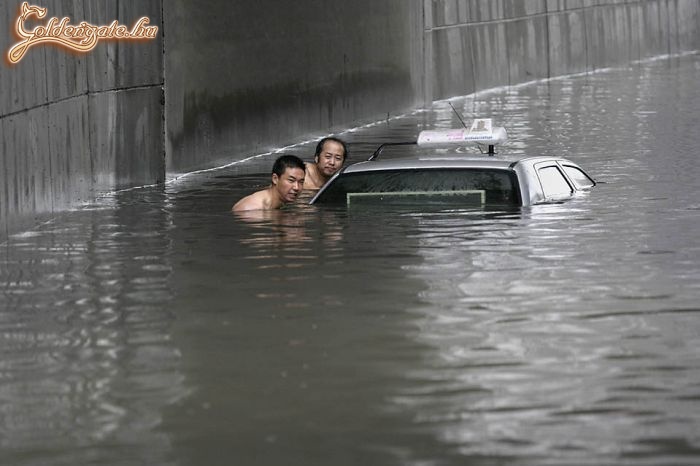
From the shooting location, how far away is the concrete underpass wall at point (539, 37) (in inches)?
1666

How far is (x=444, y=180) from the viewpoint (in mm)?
15539

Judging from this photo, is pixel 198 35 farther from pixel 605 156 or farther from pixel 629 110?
pixel 629 110

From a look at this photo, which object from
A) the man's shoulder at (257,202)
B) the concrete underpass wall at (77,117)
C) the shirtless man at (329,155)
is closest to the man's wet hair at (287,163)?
the man's shoulder at (257,202)

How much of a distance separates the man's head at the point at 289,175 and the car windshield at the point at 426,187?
72 centimetres

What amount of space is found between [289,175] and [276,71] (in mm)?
12639

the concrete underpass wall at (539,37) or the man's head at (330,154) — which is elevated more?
the concrete underpass wall at (539,37)

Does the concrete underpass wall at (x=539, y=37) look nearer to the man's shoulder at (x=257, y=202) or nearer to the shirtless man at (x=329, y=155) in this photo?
the shirtless man at (x=329, y=155)

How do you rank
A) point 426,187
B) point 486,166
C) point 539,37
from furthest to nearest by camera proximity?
point 539,37, point 426,187, point 486,166

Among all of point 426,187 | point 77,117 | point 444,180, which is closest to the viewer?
point 444,180

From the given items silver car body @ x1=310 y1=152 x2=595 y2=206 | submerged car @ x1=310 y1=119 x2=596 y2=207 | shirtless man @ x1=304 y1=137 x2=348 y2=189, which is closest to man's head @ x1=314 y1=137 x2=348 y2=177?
shirtless man @ x1=304 y1=137 x2=348 y2=189

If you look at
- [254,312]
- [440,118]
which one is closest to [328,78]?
[440,118]

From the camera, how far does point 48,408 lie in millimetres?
8266

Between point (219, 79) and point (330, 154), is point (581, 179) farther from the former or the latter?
point (219, 79)

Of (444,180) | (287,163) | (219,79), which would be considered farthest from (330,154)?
(219,79)
